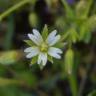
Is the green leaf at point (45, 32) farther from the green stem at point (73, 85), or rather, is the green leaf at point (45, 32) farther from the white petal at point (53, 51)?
the green stem at point (73, 85)

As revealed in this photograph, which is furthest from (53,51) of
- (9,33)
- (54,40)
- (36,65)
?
(9,33)

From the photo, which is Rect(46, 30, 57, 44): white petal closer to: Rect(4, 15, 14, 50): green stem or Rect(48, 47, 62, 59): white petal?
Rect(48, 47, 62, 59): white petal

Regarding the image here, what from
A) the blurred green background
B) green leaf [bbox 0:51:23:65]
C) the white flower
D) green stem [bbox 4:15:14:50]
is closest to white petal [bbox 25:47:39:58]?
the white flower

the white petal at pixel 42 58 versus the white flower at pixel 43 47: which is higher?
the white flower at pixel 43 47

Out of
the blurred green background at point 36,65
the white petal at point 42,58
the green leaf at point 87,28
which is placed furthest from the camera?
the blurred green background at point 36,65

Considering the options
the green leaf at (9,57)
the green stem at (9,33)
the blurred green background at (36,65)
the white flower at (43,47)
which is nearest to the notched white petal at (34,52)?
the white flower at (43,47)

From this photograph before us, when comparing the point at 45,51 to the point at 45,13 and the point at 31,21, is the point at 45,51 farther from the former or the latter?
the point at 45,13
